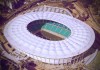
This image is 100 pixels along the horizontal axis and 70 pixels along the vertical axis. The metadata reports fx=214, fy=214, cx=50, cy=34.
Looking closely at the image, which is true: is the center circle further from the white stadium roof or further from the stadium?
the white stadium roof

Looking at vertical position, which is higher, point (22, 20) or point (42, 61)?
point (22, 20)

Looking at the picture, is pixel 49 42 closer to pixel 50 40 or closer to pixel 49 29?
pixel 50 40

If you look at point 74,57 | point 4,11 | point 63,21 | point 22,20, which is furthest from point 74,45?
point 4,11

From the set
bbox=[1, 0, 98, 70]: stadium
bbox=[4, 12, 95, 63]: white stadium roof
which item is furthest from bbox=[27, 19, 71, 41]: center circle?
bbox=[4, 12, 95, 63]: white stadium roof

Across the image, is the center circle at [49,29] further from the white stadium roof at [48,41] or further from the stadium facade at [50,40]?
the white stadium roof at [48,41]

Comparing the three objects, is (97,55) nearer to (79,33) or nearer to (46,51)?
(79,33)

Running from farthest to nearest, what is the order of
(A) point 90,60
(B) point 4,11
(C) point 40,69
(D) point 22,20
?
(B) point 4,11
(D) point 22,20
(A) point 90,60
(C) point 40,69

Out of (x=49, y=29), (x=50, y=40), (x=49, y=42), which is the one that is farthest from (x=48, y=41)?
(x=49, y=29)
